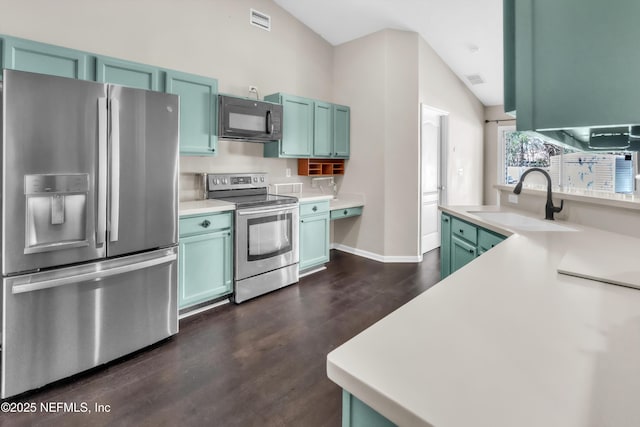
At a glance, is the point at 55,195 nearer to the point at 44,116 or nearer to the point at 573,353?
the point at 44,116

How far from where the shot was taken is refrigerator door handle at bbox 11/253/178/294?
69.7 inches

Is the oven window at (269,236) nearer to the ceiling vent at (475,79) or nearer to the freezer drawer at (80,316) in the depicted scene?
the freezer drawer at (80,316)

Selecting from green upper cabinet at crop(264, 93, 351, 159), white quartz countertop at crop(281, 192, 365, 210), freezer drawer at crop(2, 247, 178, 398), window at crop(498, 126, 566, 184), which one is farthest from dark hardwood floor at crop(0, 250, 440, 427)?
Result: window at crop(498, 126, 566, 184)

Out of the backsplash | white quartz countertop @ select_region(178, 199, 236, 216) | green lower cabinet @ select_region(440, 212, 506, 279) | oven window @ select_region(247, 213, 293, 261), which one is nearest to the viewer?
green lower cabinet @ select_region(440, 212, 506, 279)

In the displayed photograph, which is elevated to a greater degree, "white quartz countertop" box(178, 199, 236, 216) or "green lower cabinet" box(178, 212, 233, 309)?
"white quartz countertop" box(178, 199, 236, 216)

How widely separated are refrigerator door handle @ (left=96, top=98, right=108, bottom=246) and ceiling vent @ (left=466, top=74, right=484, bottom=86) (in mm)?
5247

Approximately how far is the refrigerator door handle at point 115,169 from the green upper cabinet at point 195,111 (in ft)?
2.75

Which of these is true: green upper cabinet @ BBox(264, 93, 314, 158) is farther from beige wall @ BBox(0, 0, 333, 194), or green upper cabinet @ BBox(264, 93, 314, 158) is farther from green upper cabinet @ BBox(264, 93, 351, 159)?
beige wall @ BBox(0, 0, 333, 194)

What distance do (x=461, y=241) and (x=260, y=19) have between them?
3413mm

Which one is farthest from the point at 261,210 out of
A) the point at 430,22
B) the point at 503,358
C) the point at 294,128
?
the point at 430,22

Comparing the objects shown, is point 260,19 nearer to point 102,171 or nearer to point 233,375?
point 102,171

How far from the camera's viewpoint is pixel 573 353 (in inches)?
25.2

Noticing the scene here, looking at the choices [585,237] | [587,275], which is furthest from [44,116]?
[585,237]

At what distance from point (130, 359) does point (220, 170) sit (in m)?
2.04
